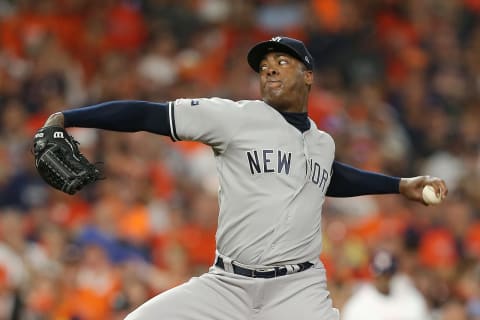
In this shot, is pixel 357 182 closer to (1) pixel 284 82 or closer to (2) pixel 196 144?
(1) pixel 284 82

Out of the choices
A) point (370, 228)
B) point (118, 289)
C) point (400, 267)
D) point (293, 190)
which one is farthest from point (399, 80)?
point (293, 190)

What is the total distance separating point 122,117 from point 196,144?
537 cm

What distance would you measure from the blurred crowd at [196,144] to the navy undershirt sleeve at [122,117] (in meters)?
3.20

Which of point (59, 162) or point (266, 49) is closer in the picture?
point (59, 162)

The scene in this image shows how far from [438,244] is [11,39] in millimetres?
4787

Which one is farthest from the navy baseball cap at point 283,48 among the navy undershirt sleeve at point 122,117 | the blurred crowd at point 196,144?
the blurred crowd at point 196,144

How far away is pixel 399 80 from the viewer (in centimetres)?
1163

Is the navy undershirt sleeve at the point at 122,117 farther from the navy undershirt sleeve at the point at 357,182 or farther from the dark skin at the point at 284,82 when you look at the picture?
the navy undershirt sleeve at the point at 357,182

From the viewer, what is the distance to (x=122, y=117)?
4816 mm

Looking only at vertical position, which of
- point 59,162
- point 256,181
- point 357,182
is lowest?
point 357,182

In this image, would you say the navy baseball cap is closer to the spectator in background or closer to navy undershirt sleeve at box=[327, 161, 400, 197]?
navy undershirt sleeve at box=[327, 161, 400, 197]

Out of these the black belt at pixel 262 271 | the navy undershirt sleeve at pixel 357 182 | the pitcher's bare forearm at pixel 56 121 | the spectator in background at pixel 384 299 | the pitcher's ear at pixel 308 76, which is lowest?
the spectator in background at pixel 384 299

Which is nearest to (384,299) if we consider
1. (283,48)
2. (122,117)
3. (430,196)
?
(430,196)

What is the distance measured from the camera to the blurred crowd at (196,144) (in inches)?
341
